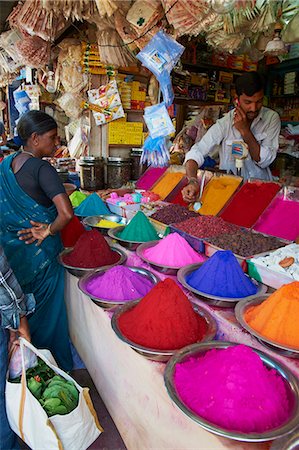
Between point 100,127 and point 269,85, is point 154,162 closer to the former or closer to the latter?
point 100,127

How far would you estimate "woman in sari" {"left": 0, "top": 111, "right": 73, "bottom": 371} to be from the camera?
55.3 inches

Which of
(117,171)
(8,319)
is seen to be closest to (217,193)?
(117,171)

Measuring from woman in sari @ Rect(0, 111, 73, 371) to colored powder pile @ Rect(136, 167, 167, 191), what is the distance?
1.01 meters

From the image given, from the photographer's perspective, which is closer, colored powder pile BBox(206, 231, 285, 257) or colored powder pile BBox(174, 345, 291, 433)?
colored powder pile BBox(174, 345, 291, 433)

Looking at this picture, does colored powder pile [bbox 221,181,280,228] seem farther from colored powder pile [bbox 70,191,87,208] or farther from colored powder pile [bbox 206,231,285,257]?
colored powder pile [bbox 70,191,87,208]

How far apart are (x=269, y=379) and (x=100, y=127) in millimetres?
2573

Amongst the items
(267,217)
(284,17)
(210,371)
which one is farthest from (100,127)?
(210,371)

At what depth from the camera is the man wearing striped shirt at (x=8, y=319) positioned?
3.30 ft

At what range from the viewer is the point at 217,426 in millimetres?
625

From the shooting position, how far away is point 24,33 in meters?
3.28

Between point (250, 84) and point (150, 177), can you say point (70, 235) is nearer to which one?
point (150, 177)

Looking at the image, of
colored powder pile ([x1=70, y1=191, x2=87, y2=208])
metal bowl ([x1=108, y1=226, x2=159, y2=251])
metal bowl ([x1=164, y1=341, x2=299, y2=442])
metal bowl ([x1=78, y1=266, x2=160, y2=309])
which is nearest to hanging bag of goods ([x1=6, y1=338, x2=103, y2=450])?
metal bowl ([x1=78, y1=266, x2=160, y2=309])

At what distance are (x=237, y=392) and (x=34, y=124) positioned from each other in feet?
4.10

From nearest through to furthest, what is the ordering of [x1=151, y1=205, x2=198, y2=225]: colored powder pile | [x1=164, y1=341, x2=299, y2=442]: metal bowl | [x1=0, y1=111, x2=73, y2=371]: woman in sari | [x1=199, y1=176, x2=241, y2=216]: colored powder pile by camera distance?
[x1=164, y1=341, x2=299, y2=442]: metal bowl < [x1=0, y1=111, x2=73, y2=371]: woman in sari < [x1=151, y1=205, x2=198, y2=225]: colored powder pile < [x1=199, y1=176, x2=241, y2=216]: colored powder pile
